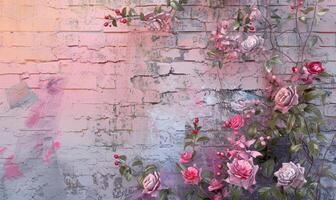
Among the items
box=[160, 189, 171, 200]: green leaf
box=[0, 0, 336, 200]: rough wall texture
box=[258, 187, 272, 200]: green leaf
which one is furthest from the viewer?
box=[0, 0, 336, 200]: rough wall texture

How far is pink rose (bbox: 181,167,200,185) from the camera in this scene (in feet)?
8.60

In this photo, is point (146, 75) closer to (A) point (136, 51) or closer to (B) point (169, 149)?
(A) point (136, 51)

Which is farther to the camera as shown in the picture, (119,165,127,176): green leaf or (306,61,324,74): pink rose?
(119,165,127,176): green leaf

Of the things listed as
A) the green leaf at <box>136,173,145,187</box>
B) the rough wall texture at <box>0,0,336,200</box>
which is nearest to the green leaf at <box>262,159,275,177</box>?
the rough wall texture at <box>0,0,336,200</box>

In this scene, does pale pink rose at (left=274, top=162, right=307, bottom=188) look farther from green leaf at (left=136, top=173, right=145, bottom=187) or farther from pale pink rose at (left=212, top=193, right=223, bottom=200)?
green leaf at (left=136, top=173, right=145, bottom=187)

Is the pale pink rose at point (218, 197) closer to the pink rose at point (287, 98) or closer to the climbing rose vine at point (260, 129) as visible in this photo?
the climbing rose vine at point (260, 129)

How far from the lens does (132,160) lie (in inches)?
113

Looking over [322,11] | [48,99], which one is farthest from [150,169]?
[322,11]

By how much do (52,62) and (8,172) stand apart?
0.74 meters

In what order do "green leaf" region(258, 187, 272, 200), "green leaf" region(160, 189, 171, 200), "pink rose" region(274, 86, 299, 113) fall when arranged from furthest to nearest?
"green leaf" region(160, 189, 171, 200), "green leaf" region(258, 187, 272, 200), "pink rose" region(274, 86, 299, 113)

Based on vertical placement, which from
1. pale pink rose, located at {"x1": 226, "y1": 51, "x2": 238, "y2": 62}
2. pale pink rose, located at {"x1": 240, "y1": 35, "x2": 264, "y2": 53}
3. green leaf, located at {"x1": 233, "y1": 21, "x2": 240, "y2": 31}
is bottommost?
pale pink rose, located at {"x1": 226, "y1": 51, "x2": 238, "y2": 62}

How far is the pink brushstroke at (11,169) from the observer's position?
2918 mm

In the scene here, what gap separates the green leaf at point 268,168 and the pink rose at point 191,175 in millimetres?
377

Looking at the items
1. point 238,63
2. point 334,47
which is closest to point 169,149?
point 238,63
